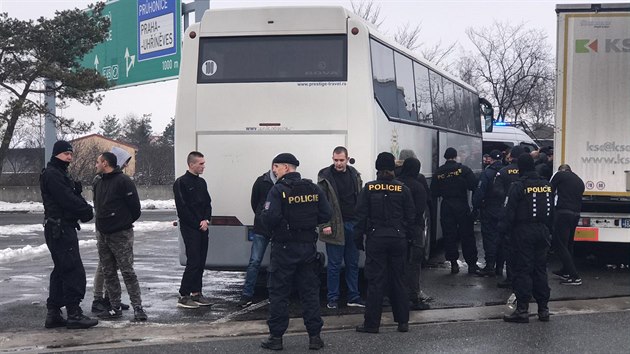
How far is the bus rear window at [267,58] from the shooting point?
10664 mm

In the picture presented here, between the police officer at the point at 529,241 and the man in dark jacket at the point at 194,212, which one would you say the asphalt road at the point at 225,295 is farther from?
the man in dark jacket at the point at 194,212

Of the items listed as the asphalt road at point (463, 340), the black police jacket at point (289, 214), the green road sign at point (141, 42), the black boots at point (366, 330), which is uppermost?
the green road sign at point (141, 42)

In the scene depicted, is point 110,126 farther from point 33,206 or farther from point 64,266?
point 64,266

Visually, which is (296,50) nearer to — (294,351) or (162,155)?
(294,351)

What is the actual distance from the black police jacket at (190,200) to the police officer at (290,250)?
215 centimetres

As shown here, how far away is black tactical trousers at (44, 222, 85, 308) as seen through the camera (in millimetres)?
8750

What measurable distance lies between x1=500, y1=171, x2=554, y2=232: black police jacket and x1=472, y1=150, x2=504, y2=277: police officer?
3229 millimetres

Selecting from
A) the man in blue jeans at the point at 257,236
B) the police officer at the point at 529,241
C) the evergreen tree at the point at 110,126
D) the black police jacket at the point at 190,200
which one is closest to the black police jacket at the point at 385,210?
the police officer at the point at 529,241

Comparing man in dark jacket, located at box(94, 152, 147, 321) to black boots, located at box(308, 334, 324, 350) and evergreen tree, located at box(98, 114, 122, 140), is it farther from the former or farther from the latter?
evergreen tree, located at box(98, 114, 122, 140)

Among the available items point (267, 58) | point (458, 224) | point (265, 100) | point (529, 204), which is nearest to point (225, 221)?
point (265, 100)

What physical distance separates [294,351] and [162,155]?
155 feet

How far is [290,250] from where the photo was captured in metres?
7.84

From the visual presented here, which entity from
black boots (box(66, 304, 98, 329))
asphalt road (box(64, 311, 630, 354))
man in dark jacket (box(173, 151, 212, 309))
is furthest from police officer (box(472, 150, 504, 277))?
black boots (box(66, 304, 98, 329))

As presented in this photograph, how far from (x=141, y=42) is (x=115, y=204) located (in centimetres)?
1693
